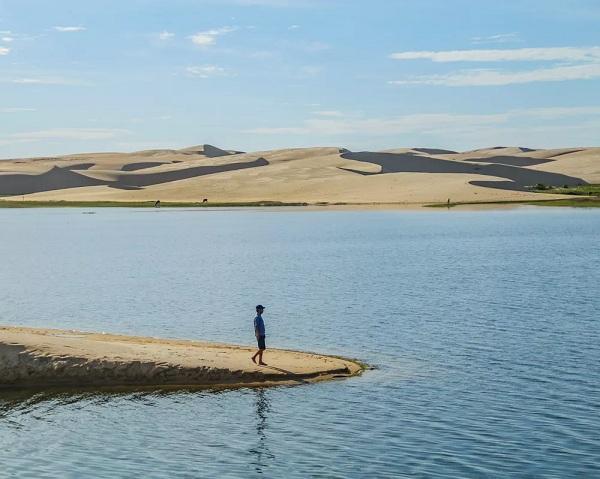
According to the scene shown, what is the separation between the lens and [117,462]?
23.0 m

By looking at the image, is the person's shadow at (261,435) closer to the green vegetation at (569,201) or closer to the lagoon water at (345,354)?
the lagoon water at (345,354)

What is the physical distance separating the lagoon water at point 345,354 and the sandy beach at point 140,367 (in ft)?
3.17

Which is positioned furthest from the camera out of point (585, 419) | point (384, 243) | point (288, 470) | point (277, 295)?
point (384, 243)

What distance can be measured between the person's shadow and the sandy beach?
66.5 inches

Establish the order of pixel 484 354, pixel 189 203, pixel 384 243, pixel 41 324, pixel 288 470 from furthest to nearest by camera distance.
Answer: pixel 189 203 < pixel 384 243 < pixel 41 324 < pixel 484 354 < pixel 288 470

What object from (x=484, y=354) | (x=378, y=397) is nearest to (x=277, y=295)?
(x=484, y=354)

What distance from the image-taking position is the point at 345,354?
34.6 meters

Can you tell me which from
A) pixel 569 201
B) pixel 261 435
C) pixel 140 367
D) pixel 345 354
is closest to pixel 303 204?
pixel 569 201

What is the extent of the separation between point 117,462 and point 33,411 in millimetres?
6092

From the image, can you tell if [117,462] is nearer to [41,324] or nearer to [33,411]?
[33,411]

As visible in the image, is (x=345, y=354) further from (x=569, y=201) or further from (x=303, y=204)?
(x=303, y=204)

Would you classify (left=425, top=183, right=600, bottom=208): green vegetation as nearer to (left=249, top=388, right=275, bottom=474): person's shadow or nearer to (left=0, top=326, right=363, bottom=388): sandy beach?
(left=0, top=326, right=363, bottom=388): sandy beach

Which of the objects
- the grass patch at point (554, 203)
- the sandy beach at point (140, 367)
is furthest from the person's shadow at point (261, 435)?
the grass patch at point (554, 203)

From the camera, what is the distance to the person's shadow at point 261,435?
74.6 feet
